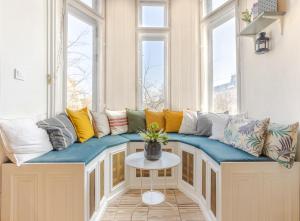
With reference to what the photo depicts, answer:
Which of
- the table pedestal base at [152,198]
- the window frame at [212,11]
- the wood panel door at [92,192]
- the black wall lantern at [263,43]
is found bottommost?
the table pedestal base at [152,198]

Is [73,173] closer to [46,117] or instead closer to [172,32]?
[46,117]

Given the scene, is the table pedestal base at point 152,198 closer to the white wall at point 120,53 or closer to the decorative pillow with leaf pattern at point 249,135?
the decorative pillow with leaf pattern at point 249,135

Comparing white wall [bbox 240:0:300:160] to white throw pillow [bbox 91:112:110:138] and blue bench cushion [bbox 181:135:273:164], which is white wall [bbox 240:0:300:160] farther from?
white throw pillow [bbox 91:112:110:138]

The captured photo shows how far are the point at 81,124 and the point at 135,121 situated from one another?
1016mm

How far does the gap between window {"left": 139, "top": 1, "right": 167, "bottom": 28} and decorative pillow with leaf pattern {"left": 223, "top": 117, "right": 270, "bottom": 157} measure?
7.83 ft

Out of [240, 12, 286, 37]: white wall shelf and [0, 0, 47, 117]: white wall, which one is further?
[240, 12, 286, 37]: white wall shelf

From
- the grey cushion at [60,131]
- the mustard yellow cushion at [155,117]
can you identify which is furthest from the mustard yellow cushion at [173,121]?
Result: the grey cushion at [60,131]

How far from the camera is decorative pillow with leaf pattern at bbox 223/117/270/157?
186 cm

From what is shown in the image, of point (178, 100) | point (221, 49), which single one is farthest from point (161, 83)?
point (221, 49)

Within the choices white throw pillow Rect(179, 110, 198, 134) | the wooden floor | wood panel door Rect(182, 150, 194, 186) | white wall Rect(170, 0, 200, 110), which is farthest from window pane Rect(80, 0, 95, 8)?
the wooden floor

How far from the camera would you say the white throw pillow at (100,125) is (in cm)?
287

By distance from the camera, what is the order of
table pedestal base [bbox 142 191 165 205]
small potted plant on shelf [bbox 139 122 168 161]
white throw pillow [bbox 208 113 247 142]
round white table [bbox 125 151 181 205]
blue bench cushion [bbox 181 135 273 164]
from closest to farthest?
1. blue bench cushion [bbox 181 135 273 164]
2. round white table [bbox 125 151 181 205]
3. small potted plant on shelf [bbox 139 122 168 161]
4. table pedestal base [bbox 142 191 165 205]
5. white throw pillow [bbox 208 113 247 142]

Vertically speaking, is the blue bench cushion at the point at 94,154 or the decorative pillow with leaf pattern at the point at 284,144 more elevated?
the decorative pillow with leaf pattern at the point at 284,144

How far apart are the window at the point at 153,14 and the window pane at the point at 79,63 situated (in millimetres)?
949
